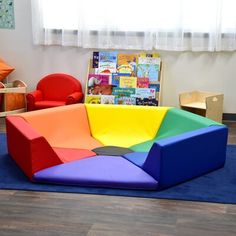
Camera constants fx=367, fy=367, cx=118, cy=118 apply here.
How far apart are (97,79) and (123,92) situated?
15.8 inches

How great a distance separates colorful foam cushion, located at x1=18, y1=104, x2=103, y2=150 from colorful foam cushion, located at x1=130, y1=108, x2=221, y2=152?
18.9 inches

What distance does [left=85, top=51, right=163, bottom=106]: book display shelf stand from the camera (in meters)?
4.90

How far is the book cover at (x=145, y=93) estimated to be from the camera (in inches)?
193

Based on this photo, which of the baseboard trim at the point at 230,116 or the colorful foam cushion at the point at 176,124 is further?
the baseboard trim at the point at 230,116

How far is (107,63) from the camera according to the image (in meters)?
5.00

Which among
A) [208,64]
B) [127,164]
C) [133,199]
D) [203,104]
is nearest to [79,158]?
[127,164]

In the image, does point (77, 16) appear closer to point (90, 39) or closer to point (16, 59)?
point (90, 39)

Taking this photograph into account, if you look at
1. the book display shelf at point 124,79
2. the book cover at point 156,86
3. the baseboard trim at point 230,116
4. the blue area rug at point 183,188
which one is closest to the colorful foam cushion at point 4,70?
the book display shelf at point 124,79

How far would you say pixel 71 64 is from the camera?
5.18m

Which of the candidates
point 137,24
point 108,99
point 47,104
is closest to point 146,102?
point 108,99

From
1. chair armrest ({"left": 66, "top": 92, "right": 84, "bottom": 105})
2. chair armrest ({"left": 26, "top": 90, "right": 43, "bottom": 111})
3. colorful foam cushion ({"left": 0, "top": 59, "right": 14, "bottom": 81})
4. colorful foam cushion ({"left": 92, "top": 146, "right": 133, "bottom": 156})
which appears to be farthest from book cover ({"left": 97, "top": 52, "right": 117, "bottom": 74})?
colorful foam cushion ({"left": 92, "top": 146, "right": 133, "bottom": 156})

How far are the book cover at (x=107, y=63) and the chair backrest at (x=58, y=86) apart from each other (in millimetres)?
394

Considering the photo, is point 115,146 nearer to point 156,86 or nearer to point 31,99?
point 156,86

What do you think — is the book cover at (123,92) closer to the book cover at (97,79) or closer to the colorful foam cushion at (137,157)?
the book cover at (97,79)
